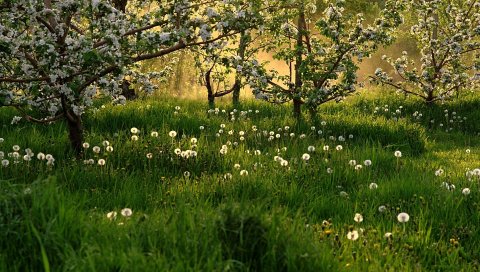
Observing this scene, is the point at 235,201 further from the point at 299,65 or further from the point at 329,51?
the point at 329,51

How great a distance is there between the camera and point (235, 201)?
5402mm

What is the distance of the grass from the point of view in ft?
12.2

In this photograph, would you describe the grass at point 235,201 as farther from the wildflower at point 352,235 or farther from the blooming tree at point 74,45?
the blooming tree at point 74,45

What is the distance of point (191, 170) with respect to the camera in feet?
23.3

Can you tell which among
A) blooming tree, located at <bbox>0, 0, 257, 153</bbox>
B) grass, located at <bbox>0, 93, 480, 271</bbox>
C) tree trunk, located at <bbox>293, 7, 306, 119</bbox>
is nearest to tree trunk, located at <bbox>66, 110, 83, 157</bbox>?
blooming tree, located at <bbox>0, 0, 257, 153</bbox>

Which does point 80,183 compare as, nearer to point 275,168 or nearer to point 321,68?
point 275,168

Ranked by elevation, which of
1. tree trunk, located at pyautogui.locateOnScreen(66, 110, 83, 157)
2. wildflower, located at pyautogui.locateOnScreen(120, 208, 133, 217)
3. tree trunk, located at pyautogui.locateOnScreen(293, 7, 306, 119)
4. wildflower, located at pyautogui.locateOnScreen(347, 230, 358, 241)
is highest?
tree trunk, located at pyautogui.locateOnScreen(293, 7, 306, 119)

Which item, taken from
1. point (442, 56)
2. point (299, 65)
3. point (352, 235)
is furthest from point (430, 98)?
point (352, 235)

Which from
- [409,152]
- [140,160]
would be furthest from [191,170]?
[409,152]

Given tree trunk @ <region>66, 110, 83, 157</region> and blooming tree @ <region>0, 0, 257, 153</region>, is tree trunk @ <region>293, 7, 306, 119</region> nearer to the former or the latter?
blooming tree @ <region>0, 0, 257, 153</region>

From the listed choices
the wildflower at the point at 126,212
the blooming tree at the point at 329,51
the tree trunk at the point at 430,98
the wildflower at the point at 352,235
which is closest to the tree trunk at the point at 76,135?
the wildflower at the point at 126,212

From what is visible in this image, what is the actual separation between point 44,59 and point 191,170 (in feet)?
7.80

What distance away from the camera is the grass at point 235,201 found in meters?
3.71

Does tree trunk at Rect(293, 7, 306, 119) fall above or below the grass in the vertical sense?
above
